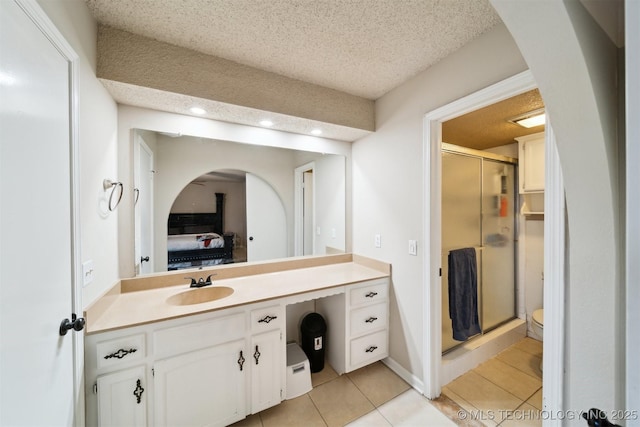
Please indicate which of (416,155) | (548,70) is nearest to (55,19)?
(548,70)

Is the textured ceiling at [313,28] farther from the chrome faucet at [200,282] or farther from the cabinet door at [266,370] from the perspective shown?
the cabinet door at [266,370]

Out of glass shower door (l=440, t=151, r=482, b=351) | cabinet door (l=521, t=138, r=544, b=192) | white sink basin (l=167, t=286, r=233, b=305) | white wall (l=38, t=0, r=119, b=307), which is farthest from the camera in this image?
cabinet door (l=521, t=138, r=544, b=192)

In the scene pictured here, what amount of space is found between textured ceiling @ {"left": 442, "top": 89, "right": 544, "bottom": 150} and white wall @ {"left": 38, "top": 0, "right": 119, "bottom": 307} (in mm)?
2573

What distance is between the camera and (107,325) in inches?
45.2

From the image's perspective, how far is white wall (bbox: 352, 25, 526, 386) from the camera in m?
1.45

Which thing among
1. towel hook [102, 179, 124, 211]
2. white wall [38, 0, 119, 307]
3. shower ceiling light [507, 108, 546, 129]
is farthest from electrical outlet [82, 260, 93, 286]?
shower ceiling light [507, 108, 546, 129]

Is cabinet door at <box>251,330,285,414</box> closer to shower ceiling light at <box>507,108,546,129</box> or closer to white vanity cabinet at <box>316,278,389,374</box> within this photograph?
white vanity cabinet at <box>316,278,389,374</box>

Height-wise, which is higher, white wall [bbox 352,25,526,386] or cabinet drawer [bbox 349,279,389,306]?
white wall [bbox 352,25,526,386]

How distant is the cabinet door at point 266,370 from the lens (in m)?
1.46

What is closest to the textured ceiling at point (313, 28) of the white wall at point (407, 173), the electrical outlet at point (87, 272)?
the white wall at point (407, 173)

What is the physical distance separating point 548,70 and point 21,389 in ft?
6.09

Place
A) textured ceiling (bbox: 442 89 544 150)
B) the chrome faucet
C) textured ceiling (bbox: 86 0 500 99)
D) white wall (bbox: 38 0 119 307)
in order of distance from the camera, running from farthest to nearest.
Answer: textured ceiling (bbox: 442 89 544 150), the chrome faucet, textured ceiling (bbox: 86 0 500 99), white wall (bbox: 38 0 119 307)

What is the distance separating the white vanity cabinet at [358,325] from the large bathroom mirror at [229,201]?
2.07 feet

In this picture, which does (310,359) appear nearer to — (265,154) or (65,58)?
(265,154)
